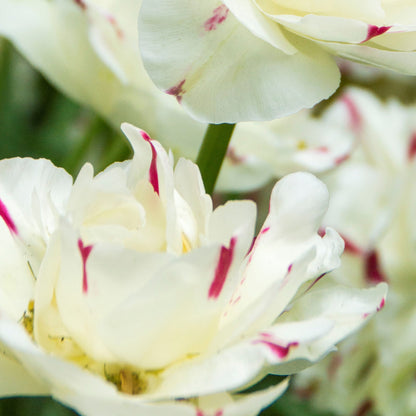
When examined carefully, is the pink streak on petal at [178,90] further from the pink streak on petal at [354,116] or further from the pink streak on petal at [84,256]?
the pink streak on petal at [354,116]

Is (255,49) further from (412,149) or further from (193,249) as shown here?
(412,149)

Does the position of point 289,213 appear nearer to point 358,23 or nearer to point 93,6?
point 358,23

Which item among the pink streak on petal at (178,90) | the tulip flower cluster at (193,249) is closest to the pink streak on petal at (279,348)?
the tulip flower cluster at (193,249)

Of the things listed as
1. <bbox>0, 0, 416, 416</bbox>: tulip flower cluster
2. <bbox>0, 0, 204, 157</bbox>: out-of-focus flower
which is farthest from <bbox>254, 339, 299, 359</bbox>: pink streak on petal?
<bbox>0, 0, 204, 157</bbox>: out-of-focus flower

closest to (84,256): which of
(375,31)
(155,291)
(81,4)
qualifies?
(155,291)

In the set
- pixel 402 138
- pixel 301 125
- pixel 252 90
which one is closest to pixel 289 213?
pixel 252 90
